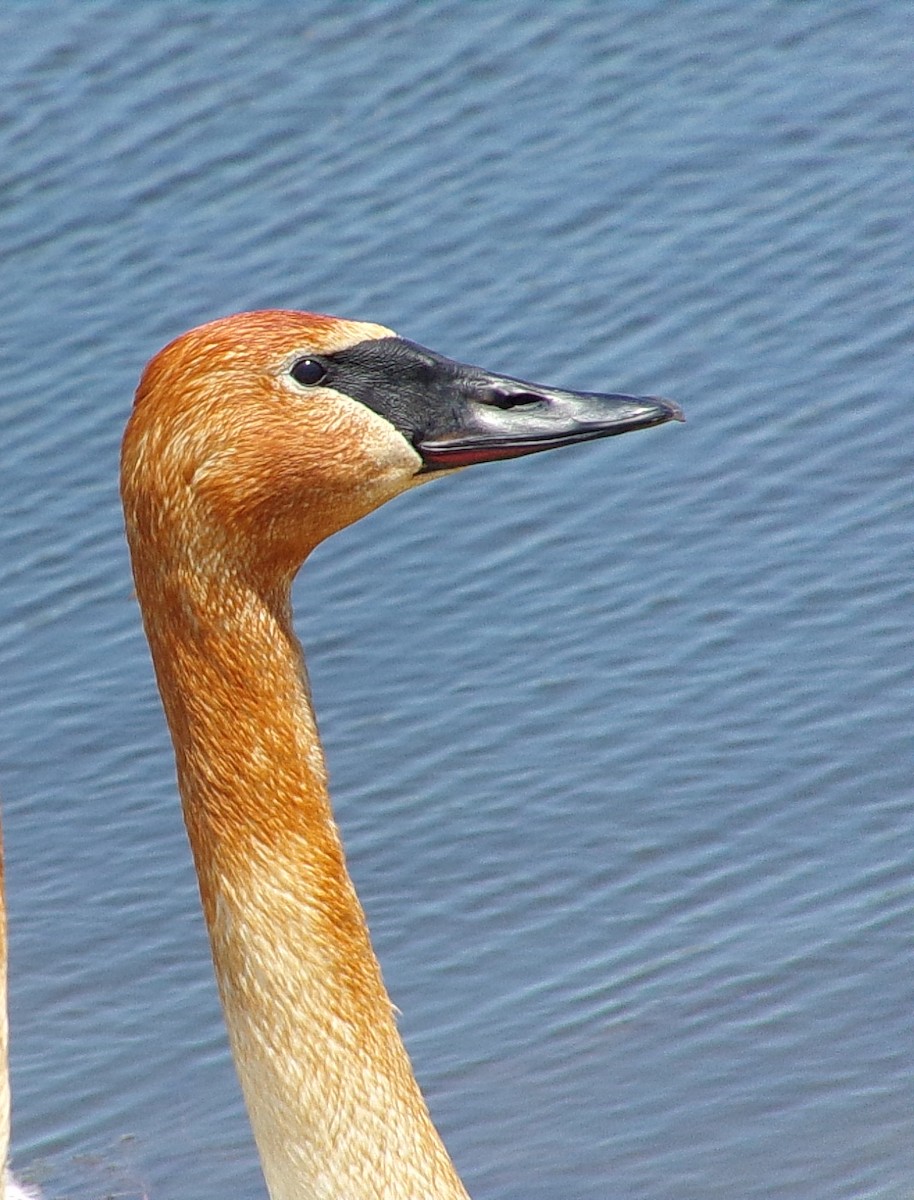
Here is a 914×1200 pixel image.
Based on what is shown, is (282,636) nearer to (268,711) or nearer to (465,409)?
(268,711)

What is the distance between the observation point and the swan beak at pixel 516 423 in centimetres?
502

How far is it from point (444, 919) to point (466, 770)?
0.85 m

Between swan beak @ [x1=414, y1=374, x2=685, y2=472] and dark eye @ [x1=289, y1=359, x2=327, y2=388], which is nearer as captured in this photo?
dark eye @ [x1=289, y1=359, x2=327, y2=388]

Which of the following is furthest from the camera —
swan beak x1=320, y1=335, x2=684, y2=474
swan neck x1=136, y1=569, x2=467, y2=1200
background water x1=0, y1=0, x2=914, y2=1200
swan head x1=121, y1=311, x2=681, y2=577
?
background water x1=0, y1=0, x2=914, y2=1200

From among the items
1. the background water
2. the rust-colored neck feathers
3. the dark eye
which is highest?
the dark eye

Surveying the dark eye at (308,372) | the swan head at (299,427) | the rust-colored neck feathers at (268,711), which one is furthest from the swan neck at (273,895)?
the dark eye at (308,372)

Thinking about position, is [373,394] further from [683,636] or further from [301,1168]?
[683,636]

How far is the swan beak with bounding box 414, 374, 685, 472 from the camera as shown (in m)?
5.02

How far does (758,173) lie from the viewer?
39.8 feet

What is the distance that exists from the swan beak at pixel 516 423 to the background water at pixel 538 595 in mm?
2518

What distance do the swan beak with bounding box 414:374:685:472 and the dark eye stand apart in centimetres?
25

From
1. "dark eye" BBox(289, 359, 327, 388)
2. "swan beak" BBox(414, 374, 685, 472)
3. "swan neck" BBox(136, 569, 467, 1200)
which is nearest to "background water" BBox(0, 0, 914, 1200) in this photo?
"swan neck" BBox(136, 569, 467, 1200)

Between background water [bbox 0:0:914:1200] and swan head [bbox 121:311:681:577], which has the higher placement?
swan head [bbox 121:311:681:577]

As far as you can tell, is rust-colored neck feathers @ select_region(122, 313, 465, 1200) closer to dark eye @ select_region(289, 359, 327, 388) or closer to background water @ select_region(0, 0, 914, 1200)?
dark eye @ select_region(289, 359, 327, 388)
